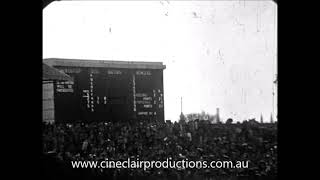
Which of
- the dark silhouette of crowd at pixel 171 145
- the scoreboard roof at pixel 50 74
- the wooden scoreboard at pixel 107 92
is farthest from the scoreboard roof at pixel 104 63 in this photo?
the dark silhouette of crowd at pixel 171 145

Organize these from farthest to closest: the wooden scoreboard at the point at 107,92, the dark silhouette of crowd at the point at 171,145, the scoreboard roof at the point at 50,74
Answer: the wooden scoreboard at the point at 107,92 → the scoreboard roof at the point at 50,74 → the dark silhouette of crowd at the point at 171,145

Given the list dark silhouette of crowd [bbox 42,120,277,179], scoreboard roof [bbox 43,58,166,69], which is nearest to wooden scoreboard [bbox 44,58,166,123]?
scoreboard roof [bbox 43,58,166,69]

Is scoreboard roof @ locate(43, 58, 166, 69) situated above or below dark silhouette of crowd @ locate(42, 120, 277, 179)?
above

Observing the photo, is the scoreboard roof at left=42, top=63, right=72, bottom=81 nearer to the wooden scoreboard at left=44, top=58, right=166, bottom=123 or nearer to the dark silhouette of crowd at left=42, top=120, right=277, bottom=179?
the wooden scoreboard at left=44, top=58, right=166, bottom=123

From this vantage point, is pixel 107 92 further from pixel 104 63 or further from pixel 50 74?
pixel 50 74

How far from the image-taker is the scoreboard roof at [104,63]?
509 inches

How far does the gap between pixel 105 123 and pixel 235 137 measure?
13.0 ft

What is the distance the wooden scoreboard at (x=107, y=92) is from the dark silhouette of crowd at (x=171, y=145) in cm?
92

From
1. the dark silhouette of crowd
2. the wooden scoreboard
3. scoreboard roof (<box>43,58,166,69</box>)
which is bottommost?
the dark silhouette of crowd

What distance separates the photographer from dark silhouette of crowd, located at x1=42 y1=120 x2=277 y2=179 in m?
8.44

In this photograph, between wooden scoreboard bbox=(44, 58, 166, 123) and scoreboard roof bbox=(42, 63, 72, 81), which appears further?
wooden scoreboard bbox=(44, 58, 166, 123)

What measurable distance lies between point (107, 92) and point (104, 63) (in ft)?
3.86

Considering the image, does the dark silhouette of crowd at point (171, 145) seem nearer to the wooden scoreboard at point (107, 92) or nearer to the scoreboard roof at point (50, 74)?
the wooden scoreboard at point (107, 92)
